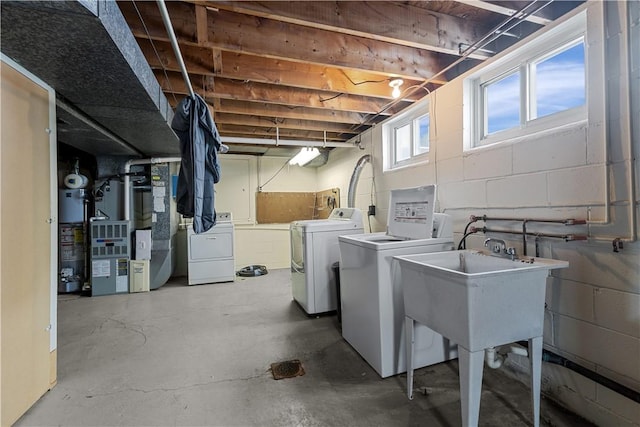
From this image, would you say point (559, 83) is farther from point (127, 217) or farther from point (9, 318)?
point (127, 217)

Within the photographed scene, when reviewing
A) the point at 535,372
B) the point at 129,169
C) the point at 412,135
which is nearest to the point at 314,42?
the point at 412,135

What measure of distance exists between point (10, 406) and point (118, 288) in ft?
9.09

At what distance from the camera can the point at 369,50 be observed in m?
2.26

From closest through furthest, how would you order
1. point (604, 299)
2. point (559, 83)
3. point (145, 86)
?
point (604, 299) → point (559, 83) → point (145, 86)

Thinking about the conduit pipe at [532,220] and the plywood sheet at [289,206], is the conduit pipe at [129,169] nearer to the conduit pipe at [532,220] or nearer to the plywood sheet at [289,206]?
the plywood sheet at [289,206]

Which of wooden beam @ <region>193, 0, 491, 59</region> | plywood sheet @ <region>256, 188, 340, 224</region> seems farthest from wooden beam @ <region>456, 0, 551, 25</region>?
plywood sheet @ <region>256, 188, 340, 224</region>

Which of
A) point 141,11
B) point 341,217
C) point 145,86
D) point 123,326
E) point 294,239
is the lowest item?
point 123,326

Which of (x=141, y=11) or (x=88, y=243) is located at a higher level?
(x=141, y=11)

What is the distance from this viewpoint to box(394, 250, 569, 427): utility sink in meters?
1.24

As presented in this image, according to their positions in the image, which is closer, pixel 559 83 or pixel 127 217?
pixel 559 83

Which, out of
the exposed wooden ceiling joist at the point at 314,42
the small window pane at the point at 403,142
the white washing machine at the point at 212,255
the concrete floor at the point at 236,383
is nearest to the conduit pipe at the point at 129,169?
the white washing machine at the point at 212,255

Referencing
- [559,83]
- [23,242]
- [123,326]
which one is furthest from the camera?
[123,326]

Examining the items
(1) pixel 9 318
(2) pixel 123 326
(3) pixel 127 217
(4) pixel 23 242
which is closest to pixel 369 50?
(4) pixel 23 242

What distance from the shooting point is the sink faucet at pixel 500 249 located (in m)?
1.58
